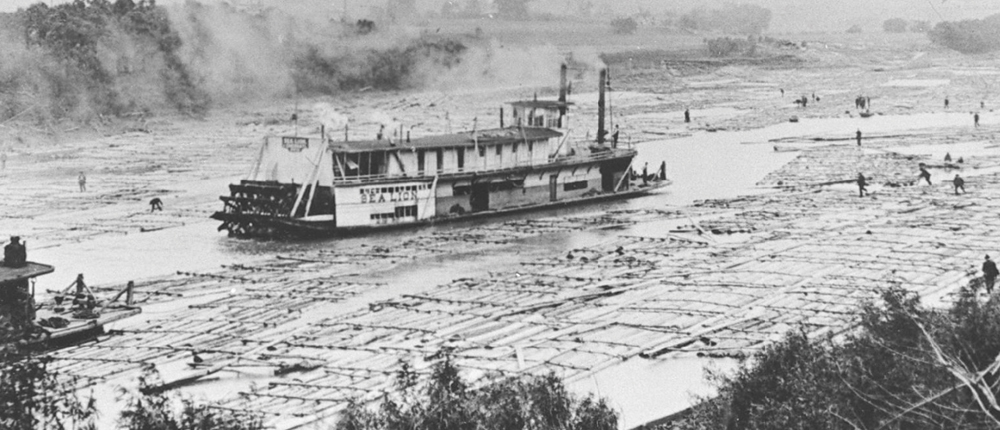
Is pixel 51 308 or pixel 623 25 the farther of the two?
pixel 623 25

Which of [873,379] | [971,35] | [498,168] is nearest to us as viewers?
[873,379]

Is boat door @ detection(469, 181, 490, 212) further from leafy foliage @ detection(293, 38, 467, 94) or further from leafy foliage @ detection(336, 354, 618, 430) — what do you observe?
leafy foliage @ detection(293, 38, 467, 94)

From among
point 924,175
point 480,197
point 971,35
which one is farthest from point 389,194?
point 971,35

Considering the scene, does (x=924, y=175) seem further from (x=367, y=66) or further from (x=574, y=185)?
(x=367, y=66)

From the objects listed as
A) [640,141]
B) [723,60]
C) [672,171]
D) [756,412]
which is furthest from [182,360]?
[723,60]

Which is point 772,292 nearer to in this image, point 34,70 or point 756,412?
point 756,412
